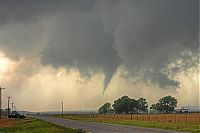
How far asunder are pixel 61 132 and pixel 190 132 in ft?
48.4

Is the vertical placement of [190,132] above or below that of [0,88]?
below

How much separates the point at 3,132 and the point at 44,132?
6657 mm

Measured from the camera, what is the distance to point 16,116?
454ft

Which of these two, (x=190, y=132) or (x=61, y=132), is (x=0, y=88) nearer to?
(x=61, y=132)

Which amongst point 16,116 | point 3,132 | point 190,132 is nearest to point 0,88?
point 16,116

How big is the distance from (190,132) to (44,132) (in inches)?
671

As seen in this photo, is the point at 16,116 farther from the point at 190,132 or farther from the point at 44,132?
the point at 190,132

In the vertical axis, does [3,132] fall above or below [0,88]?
below

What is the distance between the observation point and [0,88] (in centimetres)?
13012

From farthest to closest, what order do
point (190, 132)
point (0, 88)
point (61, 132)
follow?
point (0, 88)
point (61, 132)
point (190, 132)

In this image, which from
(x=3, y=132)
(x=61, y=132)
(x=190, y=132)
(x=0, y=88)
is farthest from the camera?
(x=0, y=88)

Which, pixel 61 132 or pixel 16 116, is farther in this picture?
pixel 16 116

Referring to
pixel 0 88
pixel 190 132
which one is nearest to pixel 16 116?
pixel 0 88

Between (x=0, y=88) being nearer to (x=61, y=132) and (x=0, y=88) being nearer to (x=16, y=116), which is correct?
(x=16, y=116)
